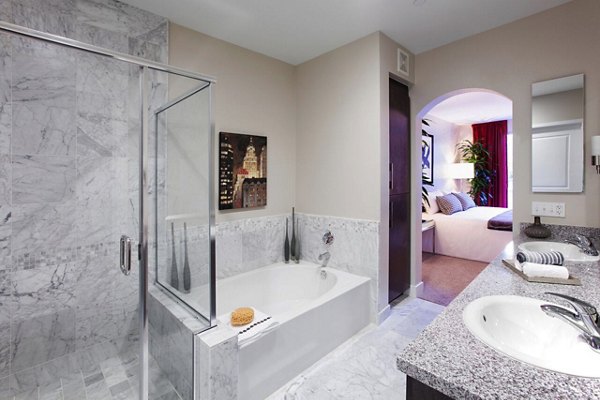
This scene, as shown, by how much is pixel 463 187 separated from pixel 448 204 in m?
2.31

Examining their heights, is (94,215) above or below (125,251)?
above

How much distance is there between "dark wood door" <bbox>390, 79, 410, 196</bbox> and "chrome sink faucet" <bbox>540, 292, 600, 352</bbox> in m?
1.88

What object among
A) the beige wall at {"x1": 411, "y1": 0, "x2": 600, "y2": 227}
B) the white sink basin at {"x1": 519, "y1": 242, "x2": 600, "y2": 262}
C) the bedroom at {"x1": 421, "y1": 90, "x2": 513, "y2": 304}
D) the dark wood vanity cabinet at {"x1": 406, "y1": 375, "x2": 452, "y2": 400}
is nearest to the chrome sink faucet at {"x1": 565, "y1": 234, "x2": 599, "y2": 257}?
the white sink basin at {"x1": 519, "y1": 242, "x2": 600, "y2": 262}

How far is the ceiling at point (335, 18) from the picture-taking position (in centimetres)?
211

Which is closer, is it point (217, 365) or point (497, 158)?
point (217, 365)

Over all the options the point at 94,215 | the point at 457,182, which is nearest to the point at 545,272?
the point at 94,215

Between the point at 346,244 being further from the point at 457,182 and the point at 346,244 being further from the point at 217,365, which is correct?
the point at 457,182

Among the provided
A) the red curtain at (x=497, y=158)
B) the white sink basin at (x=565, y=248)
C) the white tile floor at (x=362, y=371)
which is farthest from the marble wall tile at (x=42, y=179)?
the red curtain at (x=497, y=158)

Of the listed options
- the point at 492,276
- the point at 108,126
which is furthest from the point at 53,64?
the point at 492,276

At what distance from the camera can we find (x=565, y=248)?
5.99 feet

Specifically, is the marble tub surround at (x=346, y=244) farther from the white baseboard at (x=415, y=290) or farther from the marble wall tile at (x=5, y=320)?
the marble wall tile at (x=5, y=320)

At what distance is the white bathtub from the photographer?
1.75 metres

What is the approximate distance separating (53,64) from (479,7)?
2.97 metres

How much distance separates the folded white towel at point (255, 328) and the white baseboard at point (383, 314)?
1183 mm
